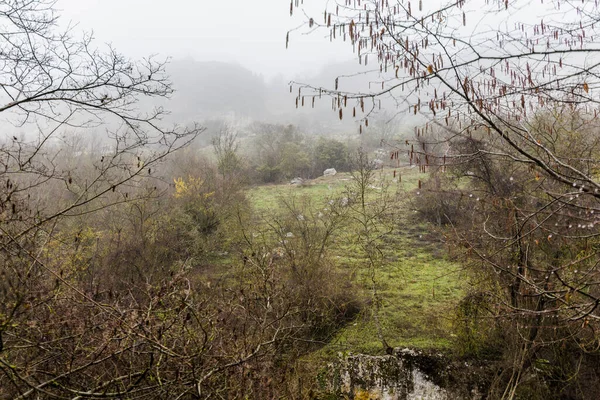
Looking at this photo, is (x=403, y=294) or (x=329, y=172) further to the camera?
(x=329, y=172)

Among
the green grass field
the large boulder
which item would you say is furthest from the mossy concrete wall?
the large boulder

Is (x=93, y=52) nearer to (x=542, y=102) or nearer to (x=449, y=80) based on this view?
(x=449, y=80)

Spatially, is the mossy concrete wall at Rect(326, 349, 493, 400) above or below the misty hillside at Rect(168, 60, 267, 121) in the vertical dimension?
below

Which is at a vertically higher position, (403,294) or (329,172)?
(329,172)

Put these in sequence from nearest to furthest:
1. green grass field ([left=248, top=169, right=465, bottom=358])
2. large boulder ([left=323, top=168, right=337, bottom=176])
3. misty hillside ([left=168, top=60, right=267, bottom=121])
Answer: green grass field ([left=248, top=169, right=465, bottom=358]) < large boulder ([left=323, top=168, right=337, bottom=176]) < misty hillside ([left=168, top=60, right=267, bottom=121])

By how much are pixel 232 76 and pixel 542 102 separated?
8899 centimetres

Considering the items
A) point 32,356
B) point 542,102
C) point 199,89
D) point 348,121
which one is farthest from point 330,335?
point 199,89

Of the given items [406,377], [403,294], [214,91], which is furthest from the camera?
[214,91]

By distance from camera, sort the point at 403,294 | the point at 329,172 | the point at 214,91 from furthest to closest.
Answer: the point at 214,91 → the point at 329,172 → the point at 403,294

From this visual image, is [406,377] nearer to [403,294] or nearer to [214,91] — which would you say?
[403,294]

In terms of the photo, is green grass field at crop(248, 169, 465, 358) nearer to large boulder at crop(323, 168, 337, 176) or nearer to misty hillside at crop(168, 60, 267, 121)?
large boulder at crop(323, 168, 337, 176)

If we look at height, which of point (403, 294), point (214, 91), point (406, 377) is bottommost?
point (406, 377)

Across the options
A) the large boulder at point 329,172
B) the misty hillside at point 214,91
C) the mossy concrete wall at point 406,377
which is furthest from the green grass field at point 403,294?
the misty hillside at point 214,91

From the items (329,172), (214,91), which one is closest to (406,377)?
(329,172)
